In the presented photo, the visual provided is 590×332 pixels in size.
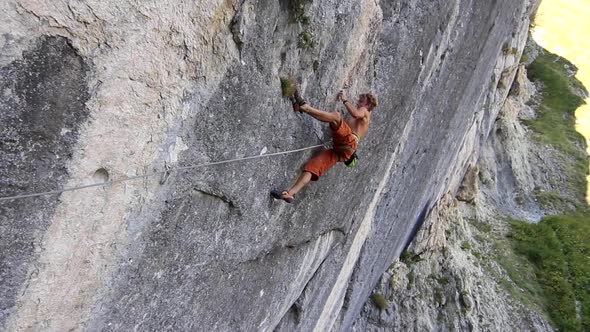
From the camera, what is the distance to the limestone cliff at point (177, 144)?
3045 millimetres

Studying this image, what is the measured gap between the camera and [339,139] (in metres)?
6.14

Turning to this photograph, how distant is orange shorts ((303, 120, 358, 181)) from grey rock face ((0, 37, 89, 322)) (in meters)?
3.44

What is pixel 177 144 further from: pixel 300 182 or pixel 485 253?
pixel 485 253

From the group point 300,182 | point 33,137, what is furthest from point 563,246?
point 33,137

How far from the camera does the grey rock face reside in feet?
9.34

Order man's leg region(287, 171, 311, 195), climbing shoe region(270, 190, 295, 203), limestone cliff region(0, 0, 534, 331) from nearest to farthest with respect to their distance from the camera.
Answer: limestone cliff region(0, 0, 534, 331), climbing shoe region(270, 190, 295, 203), man's leg region(287, 171, 311, 195)

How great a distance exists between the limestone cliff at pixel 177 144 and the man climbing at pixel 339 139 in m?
0.17

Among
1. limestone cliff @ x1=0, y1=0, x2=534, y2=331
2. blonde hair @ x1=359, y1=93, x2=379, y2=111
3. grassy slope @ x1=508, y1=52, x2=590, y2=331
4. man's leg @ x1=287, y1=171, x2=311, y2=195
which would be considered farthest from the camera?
grassy slope @ x1=508, y1=52, x2=590, y2=331

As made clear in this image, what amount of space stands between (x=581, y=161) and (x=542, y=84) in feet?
32.1

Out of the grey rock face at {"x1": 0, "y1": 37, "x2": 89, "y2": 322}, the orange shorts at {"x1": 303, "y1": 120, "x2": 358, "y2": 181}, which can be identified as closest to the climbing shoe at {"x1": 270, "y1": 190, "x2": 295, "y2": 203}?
the orange shorts at {"x1": 303, "y1": 120, "x2": 358, "y2": 181}

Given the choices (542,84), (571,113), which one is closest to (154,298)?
(571,113)

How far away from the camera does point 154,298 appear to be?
4578 millimetres

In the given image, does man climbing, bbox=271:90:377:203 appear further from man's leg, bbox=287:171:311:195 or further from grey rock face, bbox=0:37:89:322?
grey rock face, bbox=0:37:89:322

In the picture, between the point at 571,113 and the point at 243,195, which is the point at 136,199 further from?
the point at 571,113
